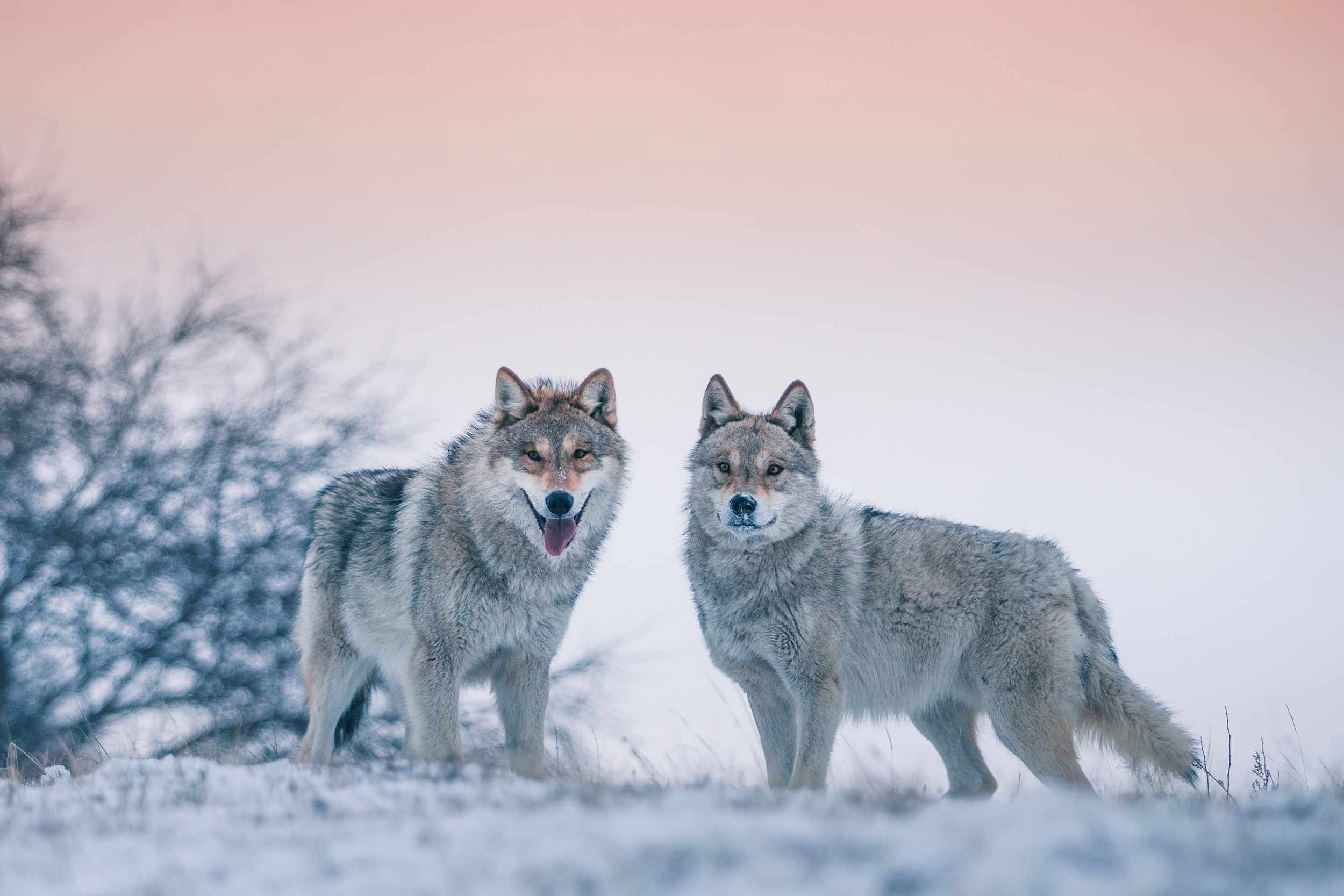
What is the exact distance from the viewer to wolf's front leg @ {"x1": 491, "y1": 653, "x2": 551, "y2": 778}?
6.16 metres

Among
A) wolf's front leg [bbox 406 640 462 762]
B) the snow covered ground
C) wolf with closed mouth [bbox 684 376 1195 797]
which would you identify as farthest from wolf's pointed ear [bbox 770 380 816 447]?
A: the snow covered ground

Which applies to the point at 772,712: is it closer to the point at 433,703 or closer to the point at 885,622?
the point at 885,622

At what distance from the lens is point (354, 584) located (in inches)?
271

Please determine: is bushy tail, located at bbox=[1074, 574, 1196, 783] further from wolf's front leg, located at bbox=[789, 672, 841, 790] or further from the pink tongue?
the pink tongue

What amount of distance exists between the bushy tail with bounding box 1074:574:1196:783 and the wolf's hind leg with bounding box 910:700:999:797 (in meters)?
0.71

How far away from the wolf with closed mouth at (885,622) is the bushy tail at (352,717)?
2.55 m

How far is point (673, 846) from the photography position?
2748mm

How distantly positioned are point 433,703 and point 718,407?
2626 millimetres

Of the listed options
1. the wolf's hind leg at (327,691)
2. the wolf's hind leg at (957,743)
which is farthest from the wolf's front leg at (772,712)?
the wolf's hind leg at (327,691)

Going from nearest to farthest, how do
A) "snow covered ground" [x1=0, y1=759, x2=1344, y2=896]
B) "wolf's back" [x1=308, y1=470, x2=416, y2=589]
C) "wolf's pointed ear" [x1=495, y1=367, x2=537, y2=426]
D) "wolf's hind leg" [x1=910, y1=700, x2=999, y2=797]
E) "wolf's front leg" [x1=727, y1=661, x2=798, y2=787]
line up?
1. "snow covered ground" [x1=0, y1=759, x2=1344, y2=896]
2. "wolf's front leg" [x1=727, y1=661, x2=798, y2=787]
3. "wolf's pointed ear" [x1=495, y1=367, x2=537, y2=426]
4. "wolf's hind leg" [x1=910, y1=700, x2=999, y2=797]
5. "wolf's back" [x1=308, y1=470, x2=416, y2=589]

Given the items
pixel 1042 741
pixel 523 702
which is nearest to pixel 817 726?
pixel 1042 741

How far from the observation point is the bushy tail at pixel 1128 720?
20.4 ft

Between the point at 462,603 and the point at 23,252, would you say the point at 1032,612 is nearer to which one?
the point at 462,603

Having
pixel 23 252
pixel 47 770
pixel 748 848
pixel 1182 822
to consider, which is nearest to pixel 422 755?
pixel 47 770
